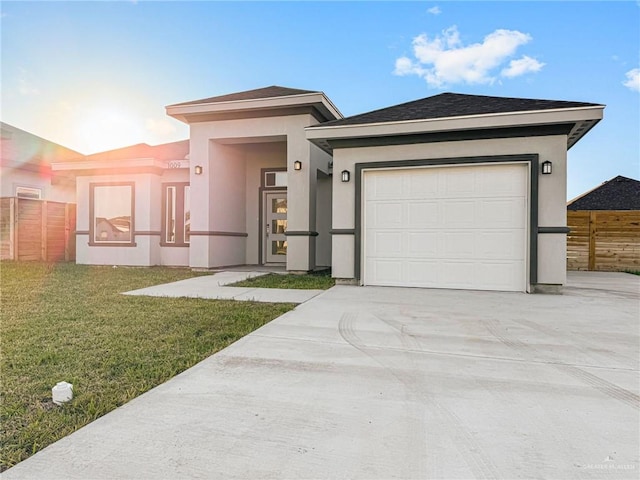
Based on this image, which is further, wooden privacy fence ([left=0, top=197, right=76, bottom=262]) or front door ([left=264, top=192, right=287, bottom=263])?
wooden privacy fence ([left=0, top=197, right=76, bottom=262])

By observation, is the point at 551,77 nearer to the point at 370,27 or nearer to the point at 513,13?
the point at 513,13

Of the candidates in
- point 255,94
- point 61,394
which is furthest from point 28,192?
point 61,394

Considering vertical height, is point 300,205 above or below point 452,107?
below

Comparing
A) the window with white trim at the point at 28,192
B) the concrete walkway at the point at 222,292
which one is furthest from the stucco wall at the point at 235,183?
the window with white trim at the point at 28,192

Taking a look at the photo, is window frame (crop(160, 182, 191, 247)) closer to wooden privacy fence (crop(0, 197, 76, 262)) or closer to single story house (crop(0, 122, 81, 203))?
wooden privacy fence (crop(0, 197, 76, 262))

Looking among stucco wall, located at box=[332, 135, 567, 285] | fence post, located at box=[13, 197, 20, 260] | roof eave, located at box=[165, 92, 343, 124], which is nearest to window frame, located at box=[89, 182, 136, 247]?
fence post, located at box=[13, 197, 20, 260]

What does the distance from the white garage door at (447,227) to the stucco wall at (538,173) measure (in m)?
0.26

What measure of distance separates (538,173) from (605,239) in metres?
6.01

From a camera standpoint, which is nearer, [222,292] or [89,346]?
[89,346]

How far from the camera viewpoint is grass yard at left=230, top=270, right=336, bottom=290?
6969 mm

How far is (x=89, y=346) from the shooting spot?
11.1 feet

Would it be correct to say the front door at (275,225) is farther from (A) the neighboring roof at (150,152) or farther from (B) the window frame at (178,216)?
(A) the neighboring roof at (150,152)

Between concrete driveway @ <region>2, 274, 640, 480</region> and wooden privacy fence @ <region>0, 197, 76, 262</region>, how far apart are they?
464 inches

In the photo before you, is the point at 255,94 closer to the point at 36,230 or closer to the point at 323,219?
the point at 323,219
